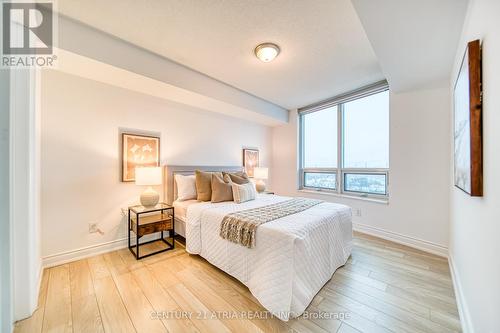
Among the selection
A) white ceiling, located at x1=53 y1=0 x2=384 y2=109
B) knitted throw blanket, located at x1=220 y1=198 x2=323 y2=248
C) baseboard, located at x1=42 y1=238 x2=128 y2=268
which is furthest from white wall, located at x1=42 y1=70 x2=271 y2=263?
knitted throw blanket, located at x1=220 y1=198 x2=323 y2=248

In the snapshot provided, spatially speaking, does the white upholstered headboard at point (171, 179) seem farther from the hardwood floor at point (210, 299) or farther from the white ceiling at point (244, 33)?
the white ceiling at point (244, 33)

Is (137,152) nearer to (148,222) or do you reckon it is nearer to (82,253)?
(148,222)

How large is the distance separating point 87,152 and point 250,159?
2.84 meters

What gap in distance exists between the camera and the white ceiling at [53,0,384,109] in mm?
1603

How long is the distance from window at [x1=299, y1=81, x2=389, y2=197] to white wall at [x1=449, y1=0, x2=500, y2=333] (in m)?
1.95

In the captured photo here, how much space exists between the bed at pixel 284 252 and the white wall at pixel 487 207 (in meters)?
0.94

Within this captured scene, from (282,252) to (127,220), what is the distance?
7.50 ft

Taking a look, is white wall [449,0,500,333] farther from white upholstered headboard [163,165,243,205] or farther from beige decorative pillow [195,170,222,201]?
white upholstered headboard [163,165,243,205]

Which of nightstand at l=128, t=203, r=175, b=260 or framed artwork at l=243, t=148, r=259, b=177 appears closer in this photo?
nightstand at l=128, t=203, r=175, b=260

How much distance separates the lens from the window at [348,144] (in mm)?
3119

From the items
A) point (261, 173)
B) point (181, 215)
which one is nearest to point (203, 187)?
point (181, 215)

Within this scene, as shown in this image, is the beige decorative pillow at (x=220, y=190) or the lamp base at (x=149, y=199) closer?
the lamp base at (x=149, y=199)

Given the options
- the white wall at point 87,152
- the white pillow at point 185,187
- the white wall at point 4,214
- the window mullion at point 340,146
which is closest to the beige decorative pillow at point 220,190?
the white pillow at point 185,187

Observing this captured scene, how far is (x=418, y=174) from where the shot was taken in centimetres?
262
